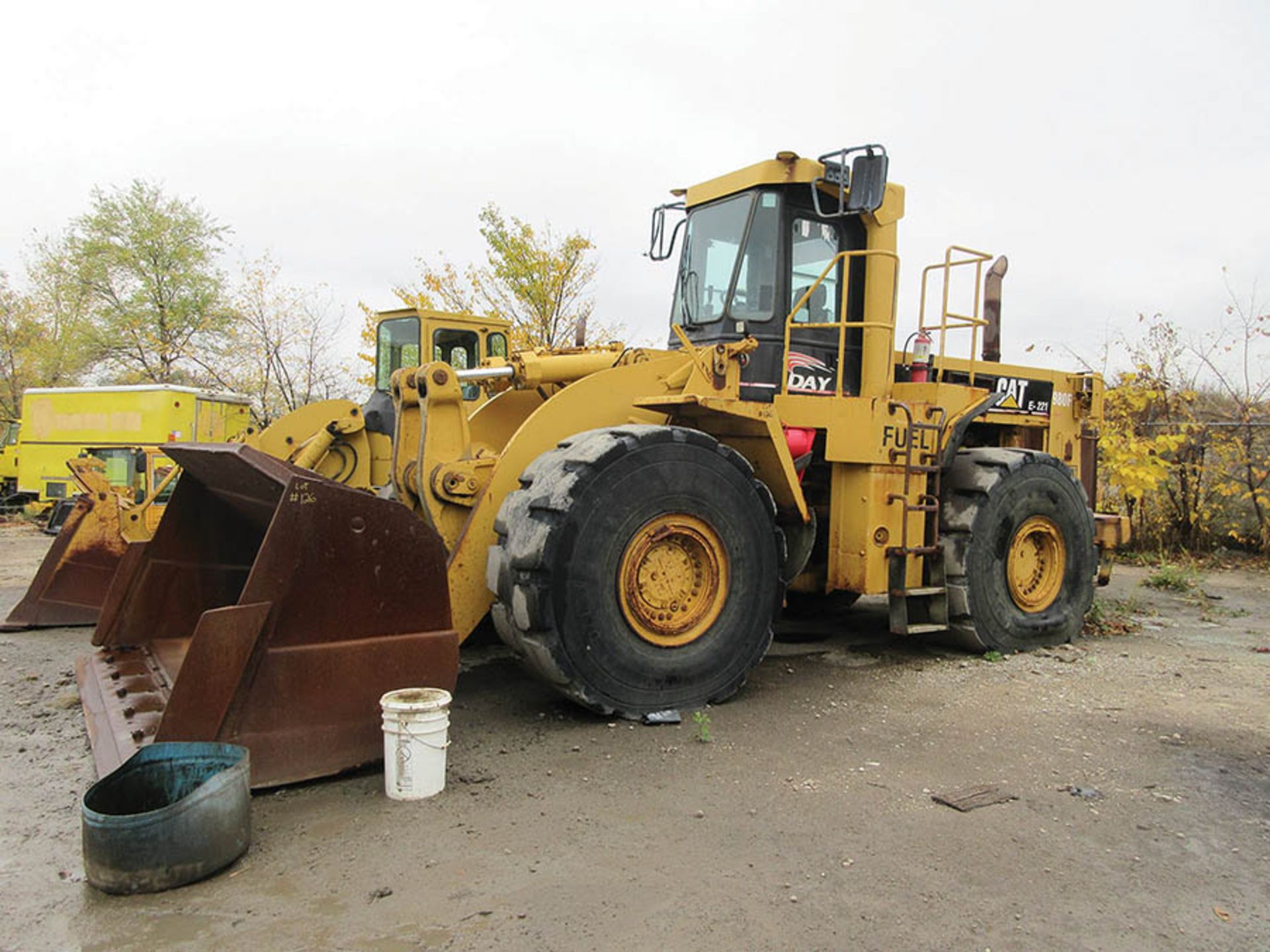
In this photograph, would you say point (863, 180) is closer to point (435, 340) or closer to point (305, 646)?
point (305, 646)

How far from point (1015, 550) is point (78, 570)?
7.33 meters

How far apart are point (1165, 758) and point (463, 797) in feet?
11.0

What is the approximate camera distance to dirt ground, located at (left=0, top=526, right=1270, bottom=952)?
2.83 meters

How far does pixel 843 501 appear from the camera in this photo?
20.6ft

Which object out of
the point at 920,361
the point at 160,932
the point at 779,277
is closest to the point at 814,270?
the point at 779,277

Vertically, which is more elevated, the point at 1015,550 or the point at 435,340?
the point at 435,340

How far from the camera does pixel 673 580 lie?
16.6ft

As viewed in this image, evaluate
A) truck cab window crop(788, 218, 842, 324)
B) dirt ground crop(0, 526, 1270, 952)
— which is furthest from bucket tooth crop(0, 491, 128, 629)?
truck cab window crop(788, 218, 842, 324)

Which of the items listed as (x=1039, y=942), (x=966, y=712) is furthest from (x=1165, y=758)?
(x=1039, y=942)

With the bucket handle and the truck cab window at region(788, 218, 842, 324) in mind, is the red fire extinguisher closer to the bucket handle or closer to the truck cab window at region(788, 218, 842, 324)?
the truck cab window at region(788, 218, 842, 324)

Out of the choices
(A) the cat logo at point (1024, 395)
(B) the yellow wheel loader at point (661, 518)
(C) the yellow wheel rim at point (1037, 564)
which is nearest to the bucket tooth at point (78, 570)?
(B) the yellow wheel loader at point (661, 518)

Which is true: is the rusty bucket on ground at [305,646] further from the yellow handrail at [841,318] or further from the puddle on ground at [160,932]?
the yellow handrail at [841,318]

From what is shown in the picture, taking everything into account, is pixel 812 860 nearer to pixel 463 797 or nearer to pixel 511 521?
pixel 463 797

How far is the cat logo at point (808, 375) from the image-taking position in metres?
6.33
